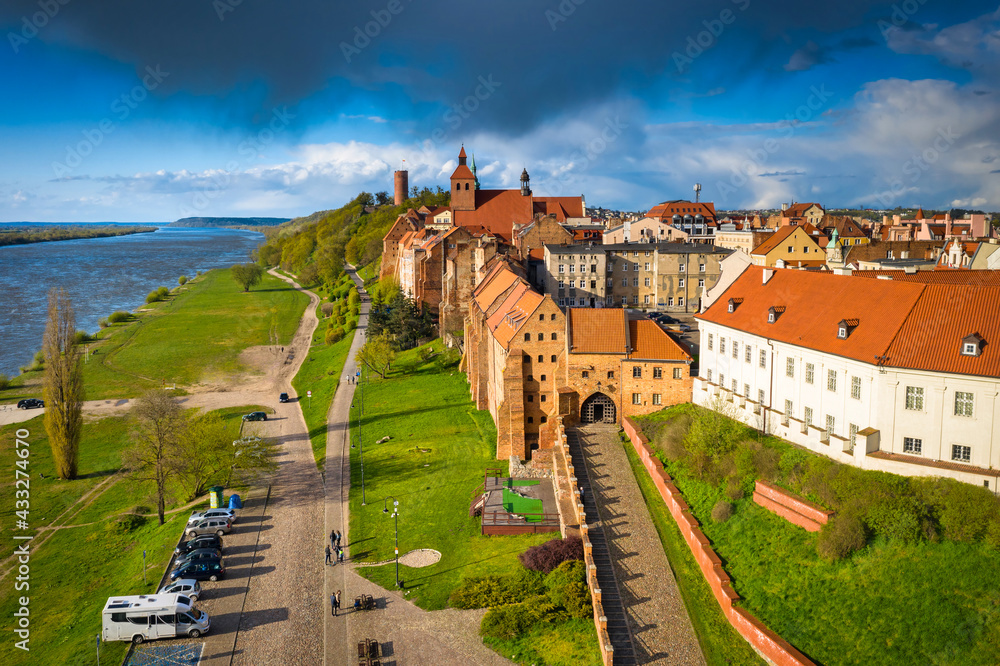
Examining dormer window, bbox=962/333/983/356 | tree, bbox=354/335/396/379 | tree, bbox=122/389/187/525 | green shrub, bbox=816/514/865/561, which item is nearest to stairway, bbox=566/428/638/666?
green shrub, bbox=816/514/865/561

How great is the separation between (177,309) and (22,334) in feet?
85.0

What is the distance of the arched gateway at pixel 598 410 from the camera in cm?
4597

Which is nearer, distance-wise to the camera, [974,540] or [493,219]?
[974,540]

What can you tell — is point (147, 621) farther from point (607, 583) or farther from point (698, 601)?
point (698, 601)

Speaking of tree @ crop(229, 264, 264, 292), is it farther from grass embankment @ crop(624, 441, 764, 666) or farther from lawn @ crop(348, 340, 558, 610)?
grass embankment @ crop(624, 441, 764, 666)

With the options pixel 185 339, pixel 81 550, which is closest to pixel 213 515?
pixel 81 550

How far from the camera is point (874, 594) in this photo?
83.1ft

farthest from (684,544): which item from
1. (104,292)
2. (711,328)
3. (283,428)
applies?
(104,292)

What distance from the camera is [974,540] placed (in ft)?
82.3

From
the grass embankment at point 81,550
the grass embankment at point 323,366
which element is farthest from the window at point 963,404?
the grass embankment at point 323,366

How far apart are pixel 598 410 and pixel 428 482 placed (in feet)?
40.0

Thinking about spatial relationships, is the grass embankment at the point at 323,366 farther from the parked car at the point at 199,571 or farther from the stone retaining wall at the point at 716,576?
the stone retaining wall at the point at 716,576

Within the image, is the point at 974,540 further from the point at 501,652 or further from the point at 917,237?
the point at 917,237

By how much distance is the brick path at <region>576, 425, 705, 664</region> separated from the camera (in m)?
26.6
